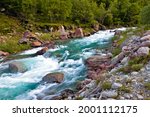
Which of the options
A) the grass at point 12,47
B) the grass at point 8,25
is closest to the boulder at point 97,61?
the grass at point 12,47

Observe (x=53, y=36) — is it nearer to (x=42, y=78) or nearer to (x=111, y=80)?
(x=42, y=78)

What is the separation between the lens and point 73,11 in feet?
270

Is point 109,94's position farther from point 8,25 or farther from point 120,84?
point 8,25

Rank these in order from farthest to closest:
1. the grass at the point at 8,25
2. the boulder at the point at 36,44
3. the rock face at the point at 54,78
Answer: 1. the grass at the point at 8,25
2. the boulder at the point at 36,44
3. the rock face at the point at 54,78

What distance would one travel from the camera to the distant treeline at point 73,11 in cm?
7294

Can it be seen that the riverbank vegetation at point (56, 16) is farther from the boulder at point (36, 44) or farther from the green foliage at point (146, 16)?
the green foliage at point (146, 16)

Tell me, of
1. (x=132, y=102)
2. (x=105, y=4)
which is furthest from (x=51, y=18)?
(x=132, y=102)

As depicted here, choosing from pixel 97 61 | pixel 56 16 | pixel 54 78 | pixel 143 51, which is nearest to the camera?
pixel 143 51

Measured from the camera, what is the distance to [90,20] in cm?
7994

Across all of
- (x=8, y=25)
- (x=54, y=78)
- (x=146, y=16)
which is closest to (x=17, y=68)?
(x=54, y=78)

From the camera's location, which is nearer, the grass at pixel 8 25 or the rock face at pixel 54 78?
the rock face at pixel 54 78

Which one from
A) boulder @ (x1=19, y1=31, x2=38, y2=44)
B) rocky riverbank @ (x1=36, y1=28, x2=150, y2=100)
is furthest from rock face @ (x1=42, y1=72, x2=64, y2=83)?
boulder @ (x1=19, y1=31, x2=38, y2=44)

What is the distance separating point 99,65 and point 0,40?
2471 cm

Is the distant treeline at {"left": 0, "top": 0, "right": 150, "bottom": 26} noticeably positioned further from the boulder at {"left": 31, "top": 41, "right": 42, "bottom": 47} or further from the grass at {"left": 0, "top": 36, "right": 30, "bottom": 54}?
the grass at {"left": 0, "top": 36, "right": 30, "bottom": 54}
